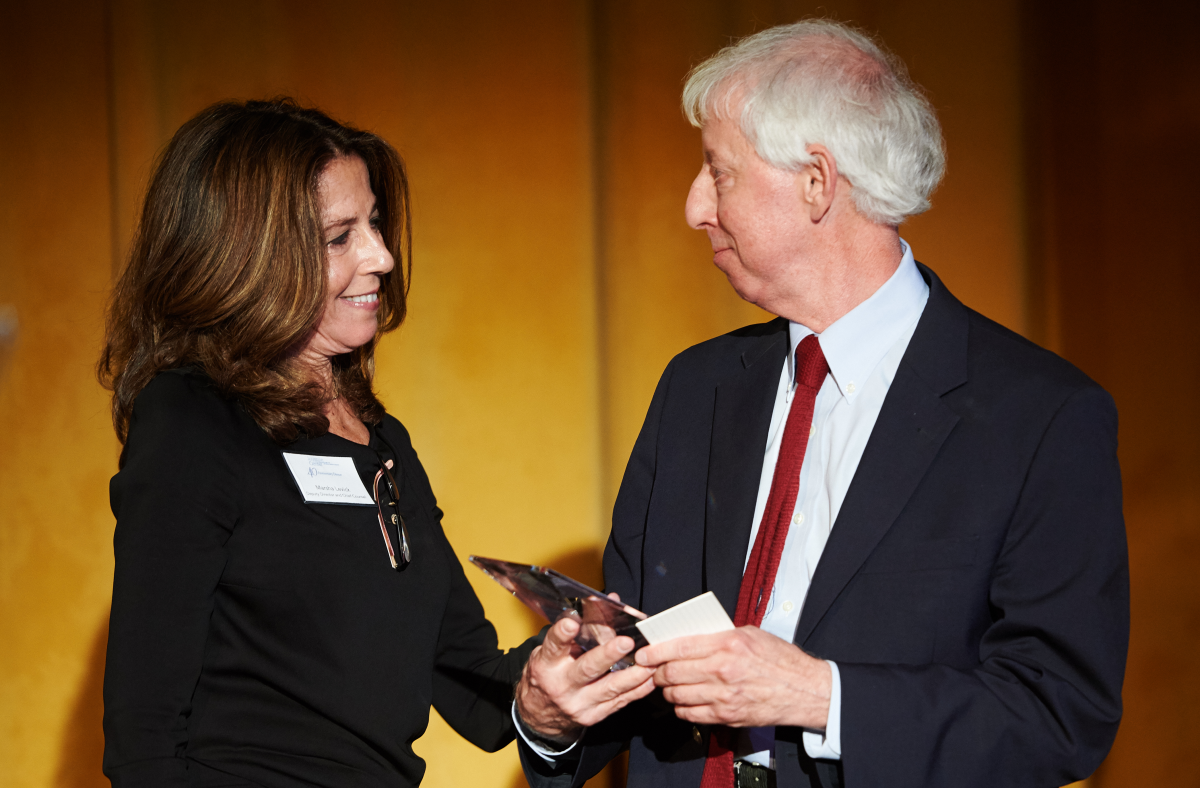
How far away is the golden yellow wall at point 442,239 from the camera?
305 cm

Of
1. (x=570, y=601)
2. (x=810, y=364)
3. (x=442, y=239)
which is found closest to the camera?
(x=570, y=601)

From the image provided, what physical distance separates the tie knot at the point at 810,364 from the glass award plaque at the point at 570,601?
49 cm

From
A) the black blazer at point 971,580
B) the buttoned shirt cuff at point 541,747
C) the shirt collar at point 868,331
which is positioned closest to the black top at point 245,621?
the buttoned shirt cuff at point 541,747

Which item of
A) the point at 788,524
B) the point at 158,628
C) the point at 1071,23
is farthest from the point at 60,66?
the point at 1071,23

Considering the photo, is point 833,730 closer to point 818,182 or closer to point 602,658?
point 602,658

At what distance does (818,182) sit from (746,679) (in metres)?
0.79

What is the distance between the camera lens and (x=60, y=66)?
10.1 feet

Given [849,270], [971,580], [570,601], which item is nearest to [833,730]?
[971,580]

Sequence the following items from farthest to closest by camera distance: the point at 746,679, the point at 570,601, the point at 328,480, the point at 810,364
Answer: the point at 328,480 < the point at 810,364 < the point at 570,601 < the point at 746,679

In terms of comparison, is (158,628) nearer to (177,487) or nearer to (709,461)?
(177,487)

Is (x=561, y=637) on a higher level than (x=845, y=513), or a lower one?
lower

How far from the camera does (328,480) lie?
1725 mm

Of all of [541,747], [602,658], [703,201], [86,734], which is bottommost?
[86,734]

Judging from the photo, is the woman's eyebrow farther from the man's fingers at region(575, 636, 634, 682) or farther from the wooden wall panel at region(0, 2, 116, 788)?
the wooden wall panel at region(0, 2, 116, 788)
